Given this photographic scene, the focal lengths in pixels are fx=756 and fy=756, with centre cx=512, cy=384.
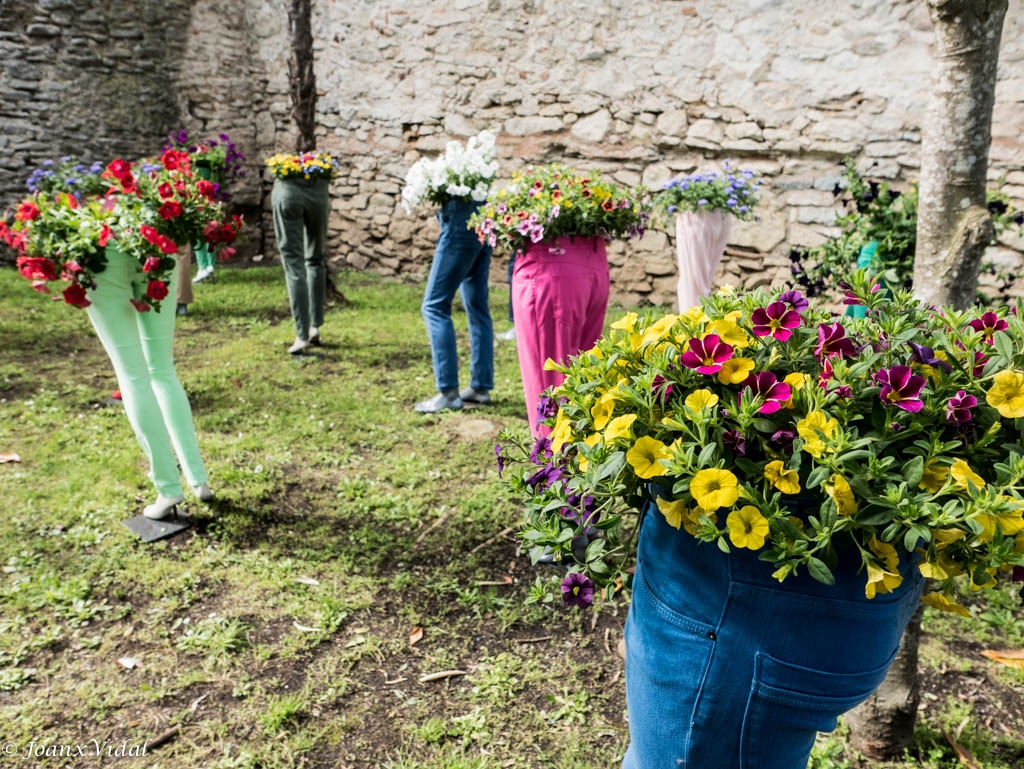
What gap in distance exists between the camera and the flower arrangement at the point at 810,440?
1.06 meters

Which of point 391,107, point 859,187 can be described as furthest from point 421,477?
point 391,107

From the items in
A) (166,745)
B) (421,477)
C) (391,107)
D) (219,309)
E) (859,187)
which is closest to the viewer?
(166,745)

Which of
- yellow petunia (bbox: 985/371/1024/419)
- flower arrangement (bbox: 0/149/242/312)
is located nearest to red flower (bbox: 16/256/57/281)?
flower arrangement (bbox: 0/149/242/312)

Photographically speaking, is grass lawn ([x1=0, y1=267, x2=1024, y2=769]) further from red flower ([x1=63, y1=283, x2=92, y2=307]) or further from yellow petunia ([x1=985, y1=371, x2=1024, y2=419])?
yellow petunia ([x1=985, y1=371, x2=1024, y2=419])

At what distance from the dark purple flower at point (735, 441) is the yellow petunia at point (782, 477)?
0.05 m

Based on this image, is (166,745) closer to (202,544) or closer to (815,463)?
(202,544)

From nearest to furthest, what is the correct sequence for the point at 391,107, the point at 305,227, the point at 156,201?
the point at 156,201
the point at 305,227
the point at 391,107

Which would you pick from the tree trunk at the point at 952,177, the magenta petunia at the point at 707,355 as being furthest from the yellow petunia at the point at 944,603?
the tree trunk at the point at 952,177

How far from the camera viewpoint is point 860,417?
1098mm

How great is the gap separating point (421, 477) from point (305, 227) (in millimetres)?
3240

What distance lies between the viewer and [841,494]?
1060mm

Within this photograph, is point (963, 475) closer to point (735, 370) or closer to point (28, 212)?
point (735, 370)

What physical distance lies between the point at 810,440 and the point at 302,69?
763cm

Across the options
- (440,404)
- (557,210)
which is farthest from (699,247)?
(557,210)
